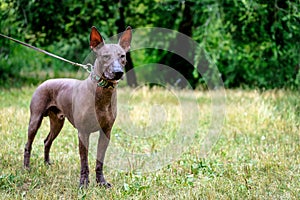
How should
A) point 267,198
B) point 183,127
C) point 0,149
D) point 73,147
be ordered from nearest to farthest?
point 267,198 < point 0,149 < point 73,147 < point 183,127

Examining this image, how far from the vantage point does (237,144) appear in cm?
689

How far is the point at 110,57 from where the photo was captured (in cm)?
433

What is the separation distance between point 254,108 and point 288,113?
63cm

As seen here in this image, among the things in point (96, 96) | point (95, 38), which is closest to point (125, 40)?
point (95, 38)

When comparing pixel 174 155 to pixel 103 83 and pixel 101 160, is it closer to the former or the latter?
pixel 101 160

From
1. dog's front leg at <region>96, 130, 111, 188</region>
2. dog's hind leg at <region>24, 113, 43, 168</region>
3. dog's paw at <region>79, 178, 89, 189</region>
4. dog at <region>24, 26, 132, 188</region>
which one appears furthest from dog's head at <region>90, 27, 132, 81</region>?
dog's hind leg at <region>24, 113, 43, 168</region>

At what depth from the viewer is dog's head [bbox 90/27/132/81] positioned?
4238 millimetres

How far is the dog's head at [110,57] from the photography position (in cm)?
424

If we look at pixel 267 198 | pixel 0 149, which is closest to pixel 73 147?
pixel 0 149

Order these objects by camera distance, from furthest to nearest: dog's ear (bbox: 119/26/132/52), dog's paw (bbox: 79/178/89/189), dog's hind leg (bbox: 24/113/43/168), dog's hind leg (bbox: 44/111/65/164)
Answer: dog's hind leg (bbox: 44/111/65/164) < dog's hind leg (bbox: 24/113/43/168) < dog's paw (bbox: 79/178/89/189) < dog's ear (bbox: 119/26/132/52)

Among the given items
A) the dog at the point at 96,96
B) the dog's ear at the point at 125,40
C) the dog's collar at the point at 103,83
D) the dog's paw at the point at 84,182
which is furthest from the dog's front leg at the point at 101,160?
the dog's ear at the point at 125,40

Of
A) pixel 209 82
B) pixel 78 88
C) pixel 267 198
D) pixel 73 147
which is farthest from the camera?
pixel 209 82

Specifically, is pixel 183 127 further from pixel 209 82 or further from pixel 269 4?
pixel 209 82

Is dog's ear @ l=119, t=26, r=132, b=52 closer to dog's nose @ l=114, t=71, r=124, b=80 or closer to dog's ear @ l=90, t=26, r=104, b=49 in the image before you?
dog's ear @ l=90, t=26, r=104, b=49
